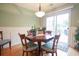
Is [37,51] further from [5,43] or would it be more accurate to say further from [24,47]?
[5,43]

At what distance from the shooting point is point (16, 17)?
151 cm

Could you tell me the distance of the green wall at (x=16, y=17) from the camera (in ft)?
4.88

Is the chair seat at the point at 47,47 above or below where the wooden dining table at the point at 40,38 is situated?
below

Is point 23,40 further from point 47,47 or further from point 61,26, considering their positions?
point 61,26

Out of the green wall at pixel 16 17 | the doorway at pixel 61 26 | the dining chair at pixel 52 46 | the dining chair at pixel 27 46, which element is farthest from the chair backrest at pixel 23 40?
the doorway at pixel 61 26

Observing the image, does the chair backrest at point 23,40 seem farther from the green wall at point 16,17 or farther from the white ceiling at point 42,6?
the white ceiling at point 42,6

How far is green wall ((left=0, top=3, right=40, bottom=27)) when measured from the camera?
58.5 inches

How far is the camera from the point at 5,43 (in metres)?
1.49

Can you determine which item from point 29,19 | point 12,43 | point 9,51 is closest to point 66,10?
point 29,19

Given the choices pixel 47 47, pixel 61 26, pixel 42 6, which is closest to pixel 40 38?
pixel 47 47

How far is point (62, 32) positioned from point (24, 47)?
61 cm

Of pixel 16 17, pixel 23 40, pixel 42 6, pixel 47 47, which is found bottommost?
pixel 47 47

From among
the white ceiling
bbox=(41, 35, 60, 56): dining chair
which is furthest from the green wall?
bbox=(41, 35, 60, 56): dining chair

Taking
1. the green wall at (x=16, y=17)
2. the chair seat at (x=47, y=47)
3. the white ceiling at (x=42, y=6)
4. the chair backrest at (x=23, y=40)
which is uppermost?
the white ceiling at (x=42, y=6)
